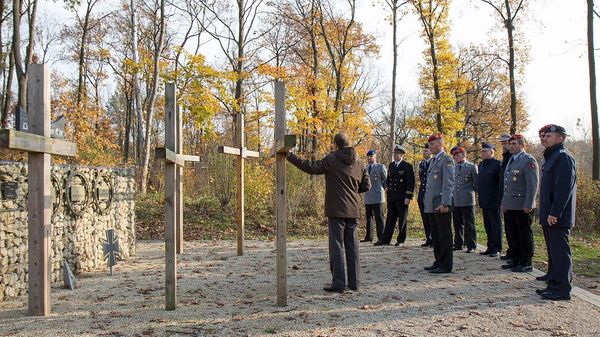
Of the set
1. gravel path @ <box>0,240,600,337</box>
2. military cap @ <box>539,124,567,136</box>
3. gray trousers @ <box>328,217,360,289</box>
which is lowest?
gravel path @ <box>0,240,600,337</box>

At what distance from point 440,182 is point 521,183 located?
46.4 inches

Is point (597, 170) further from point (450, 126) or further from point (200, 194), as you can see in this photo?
point (200, 194)

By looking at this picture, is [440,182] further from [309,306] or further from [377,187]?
[377,187]

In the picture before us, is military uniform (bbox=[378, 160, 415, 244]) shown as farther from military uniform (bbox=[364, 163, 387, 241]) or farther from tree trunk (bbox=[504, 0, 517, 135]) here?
tree trunk (bbox=[504, 0, 517, 135])

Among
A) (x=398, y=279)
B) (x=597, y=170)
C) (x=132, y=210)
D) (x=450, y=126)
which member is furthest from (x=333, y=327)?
(x=450, y=126)

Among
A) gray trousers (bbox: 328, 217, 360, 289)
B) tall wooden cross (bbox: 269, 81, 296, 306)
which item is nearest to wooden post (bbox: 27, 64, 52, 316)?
tall wooden cross (bbox: 269, 81, 296, 306)

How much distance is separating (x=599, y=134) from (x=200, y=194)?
1336 cm

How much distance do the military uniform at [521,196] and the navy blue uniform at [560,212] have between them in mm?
1336

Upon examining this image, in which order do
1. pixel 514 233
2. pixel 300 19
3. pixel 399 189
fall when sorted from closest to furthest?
pixel 514 233
pixel 399 189
pixel 300 19

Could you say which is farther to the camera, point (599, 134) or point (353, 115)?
point (353, 115)

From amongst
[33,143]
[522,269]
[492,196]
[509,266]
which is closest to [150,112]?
[492,196]

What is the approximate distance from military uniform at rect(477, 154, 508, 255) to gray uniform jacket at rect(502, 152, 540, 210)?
129 centimetres

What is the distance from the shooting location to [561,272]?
235 inches

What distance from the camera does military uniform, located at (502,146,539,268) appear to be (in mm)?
7500
